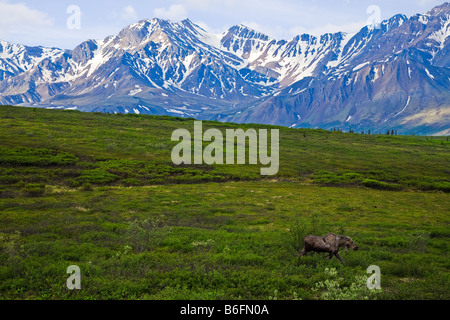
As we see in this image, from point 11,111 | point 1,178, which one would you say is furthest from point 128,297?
point 11,111

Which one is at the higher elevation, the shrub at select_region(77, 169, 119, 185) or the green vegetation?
the shrub at select_region(77, 169, 119, 185)

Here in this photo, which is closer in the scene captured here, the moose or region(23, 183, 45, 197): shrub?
the moose

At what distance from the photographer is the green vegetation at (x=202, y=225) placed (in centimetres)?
1457

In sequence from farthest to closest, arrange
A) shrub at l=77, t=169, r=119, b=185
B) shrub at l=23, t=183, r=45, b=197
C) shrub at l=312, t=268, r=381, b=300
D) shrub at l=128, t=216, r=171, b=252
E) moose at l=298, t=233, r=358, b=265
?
shrub at l=77, t=169, r=119, b=185, shrub at l=23, t=183, r=45, b=197, shrub at l=128, t=216, r=171, b=252, moose at l=298, t=233, r=358, b=265, shrub at l=312, t=268, r=381, b=300

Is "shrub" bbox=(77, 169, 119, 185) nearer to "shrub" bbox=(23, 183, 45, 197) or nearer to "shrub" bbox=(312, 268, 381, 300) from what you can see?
"shrub" bbox=(23, 183, 45, 197)

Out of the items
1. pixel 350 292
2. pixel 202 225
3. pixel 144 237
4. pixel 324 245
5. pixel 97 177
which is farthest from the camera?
pixel 97 177

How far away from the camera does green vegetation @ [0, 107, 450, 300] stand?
14570 millimetres

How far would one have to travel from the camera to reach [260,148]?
3809 inches

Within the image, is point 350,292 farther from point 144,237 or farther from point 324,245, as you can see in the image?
point 144,237

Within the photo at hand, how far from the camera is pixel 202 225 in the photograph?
2808cm

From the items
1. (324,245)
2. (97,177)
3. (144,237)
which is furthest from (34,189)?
(324,245)

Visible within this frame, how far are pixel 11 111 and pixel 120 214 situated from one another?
11460 centimetres

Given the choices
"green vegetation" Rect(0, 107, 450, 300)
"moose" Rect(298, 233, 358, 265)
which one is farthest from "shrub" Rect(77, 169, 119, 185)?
"moose" Rect(298, 233, 358, 265)

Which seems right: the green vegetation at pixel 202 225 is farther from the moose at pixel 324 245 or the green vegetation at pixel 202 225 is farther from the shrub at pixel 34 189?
the moose at pixel 324 245
